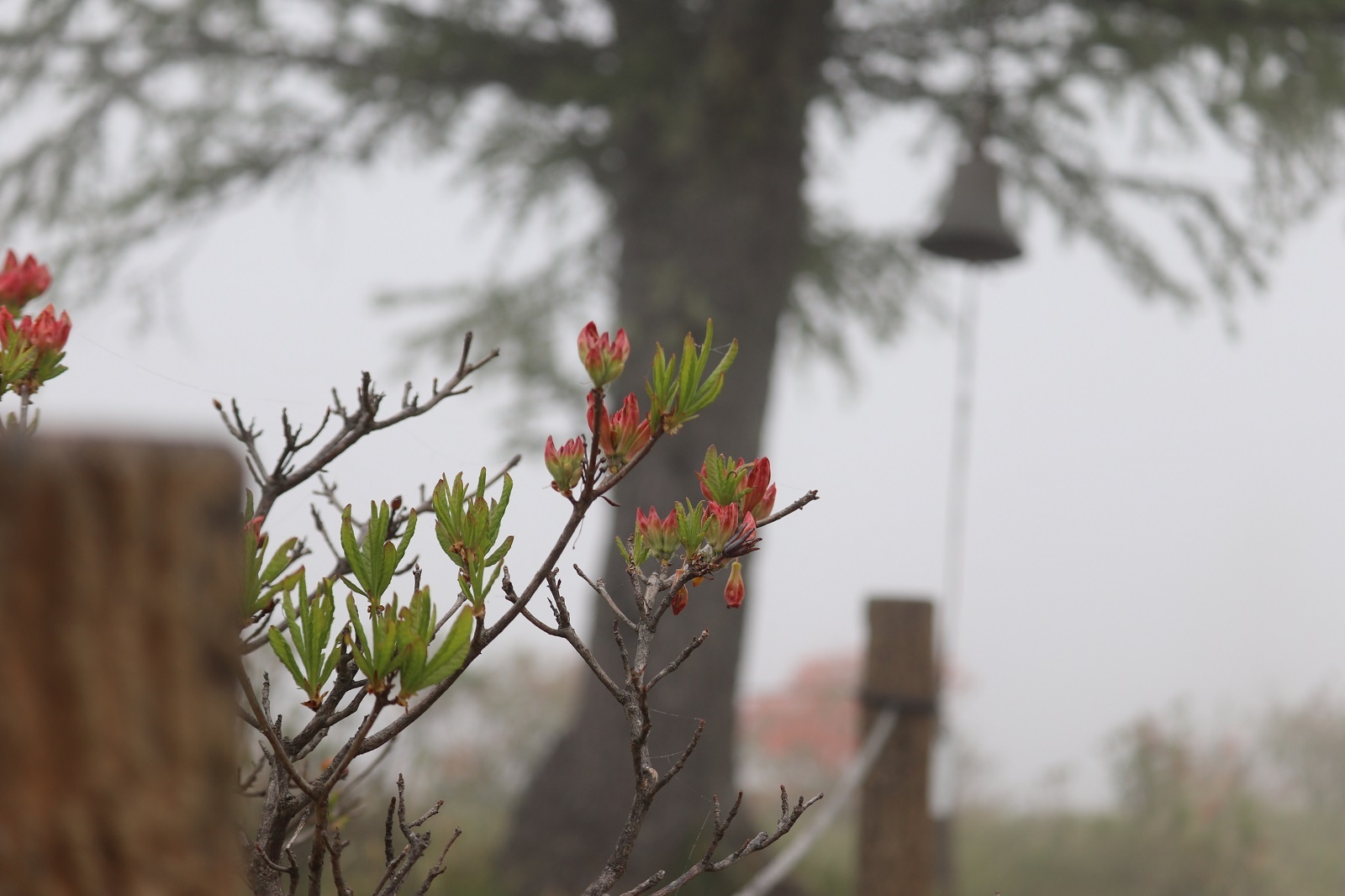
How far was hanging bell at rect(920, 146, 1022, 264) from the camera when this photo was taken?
14.7 ft

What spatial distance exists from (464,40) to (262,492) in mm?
4834

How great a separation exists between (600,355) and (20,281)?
2.67 ft

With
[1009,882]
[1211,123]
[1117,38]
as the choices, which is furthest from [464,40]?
[1009,882]

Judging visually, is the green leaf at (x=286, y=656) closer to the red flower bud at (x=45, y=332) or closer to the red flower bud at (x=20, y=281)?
the red flower bud at (x=45, y=332)

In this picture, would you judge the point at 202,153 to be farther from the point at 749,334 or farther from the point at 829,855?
the point at 829,855

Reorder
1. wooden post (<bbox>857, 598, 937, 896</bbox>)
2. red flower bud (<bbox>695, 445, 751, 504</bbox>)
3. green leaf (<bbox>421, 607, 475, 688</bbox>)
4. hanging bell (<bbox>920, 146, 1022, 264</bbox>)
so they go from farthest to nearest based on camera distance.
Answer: hanging bell (<bbox>920, 146, 1022, 264</bbox>)
wooden post (<bbox>857, 598, 937, 896</bbox>)
red flower bud (<bbox>695, 445, 751, 504</bbox>)
green leaf (<bbox>421, 607, 475, 688</bbox>)

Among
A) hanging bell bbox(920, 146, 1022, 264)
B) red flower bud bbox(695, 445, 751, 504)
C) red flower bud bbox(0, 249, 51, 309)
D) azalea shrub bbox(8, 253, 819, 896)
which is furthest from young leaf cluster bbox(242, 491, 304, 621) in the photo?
hanging bell bbox(920, 146, 1022, 264)

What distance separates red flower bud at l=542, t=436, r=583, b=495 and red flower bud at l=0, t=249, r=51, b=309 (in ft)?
2.43

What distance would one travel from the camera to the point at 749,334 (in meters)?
4.80

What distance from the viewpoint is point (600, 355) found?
770mm

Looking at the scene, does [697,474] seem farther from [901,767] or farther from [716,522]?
[901,767]

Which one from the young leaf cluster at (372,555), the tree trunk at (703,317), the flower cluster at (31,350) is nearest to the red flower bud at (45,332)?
the flower cluster at (31,350)

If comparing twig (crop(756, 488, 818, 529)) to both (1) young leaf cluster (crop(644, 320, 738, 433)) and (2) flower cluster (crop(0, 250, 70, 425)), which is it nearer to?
(1) young leaf cluster (crop(644, 320, 738, 433))

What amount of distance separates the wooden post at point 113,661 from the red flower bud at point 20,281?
1011mm
